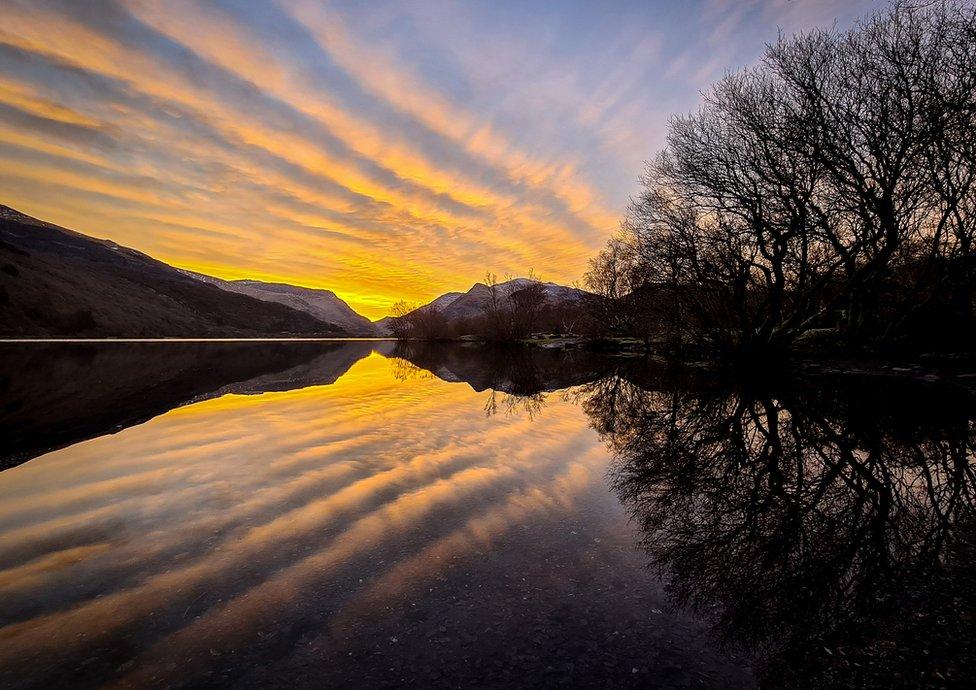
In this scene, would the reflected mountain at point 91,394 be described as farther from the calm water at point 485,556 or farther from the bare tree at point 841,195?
the bare tree at point 841,195

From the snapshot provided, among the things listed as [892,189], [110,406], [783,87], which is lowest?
[110,406]

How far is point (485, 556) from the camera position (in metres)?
3.91

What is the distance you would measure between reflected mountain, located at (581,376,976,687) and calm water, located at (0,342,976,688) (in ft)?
0.08

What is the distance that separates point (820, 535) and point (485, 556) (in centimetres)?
331

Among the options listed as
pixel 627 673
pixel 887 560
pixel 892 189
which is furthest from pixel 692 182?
pixel 627 673

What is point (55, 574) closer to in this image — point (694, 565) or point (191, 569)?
point (191, 569)

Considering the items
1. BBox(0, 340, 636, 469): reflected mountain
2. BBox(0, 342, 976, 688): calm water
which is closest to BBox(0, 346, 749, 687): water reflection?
BBox(0, 342, 976, 688): calm water

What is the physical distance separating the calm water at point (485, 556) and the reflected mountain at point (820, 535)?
0.02 meters

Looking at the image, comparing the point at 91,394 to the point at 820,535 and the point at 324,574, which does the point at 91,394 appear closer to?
the point at 324,574

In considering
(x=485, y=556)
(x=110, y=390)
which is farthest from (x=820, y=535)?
(x=110, y=390)

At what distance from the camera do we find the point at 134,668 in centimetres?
246

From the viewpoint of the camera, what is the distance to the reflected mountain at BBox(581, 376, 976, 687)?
2.62 metres

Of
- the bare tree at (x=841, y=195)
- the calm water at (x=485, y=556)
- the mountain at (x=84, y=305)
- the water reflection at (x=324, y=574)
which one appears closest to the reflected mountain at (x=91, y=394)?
the calm water at (x=485, y=556)

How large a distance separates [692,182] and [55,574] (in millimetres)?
24709
